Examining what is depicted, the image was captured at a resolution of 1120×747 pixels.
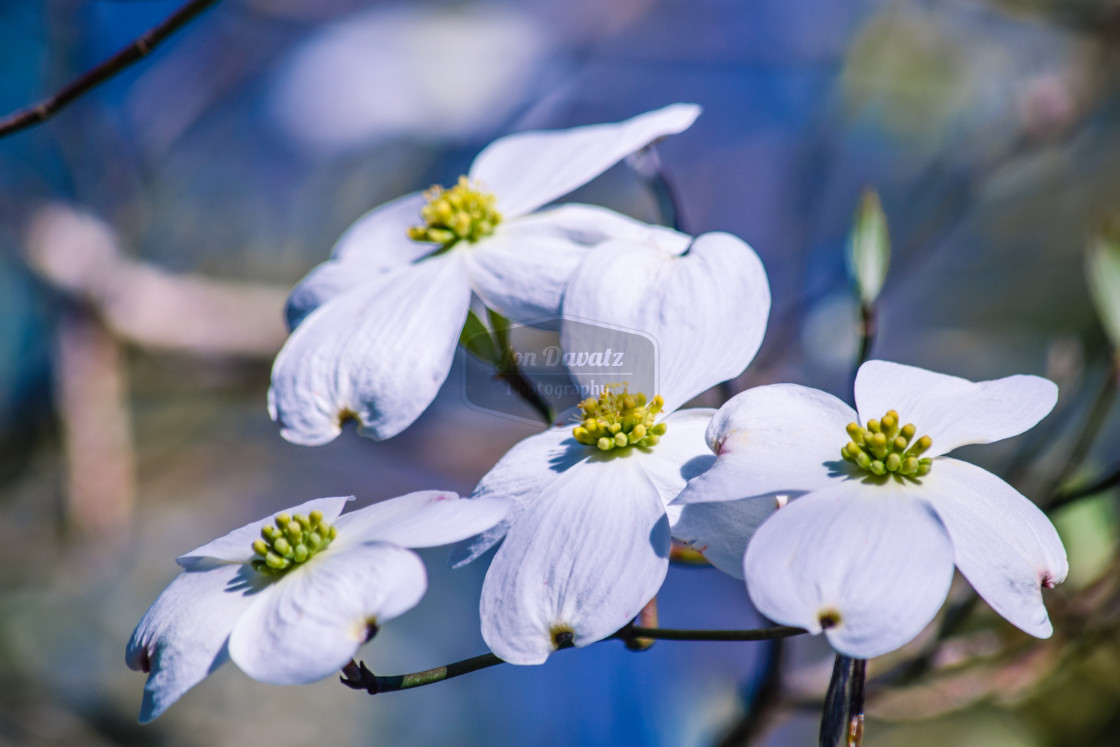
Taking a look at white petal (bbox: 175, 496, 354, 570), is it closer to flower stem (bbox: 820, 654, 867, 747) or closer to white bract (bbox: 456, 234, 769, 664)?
white bract (bbox: 456, 234, 769, 664)

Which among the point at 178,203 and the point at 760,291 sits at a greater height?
the point at 760,291

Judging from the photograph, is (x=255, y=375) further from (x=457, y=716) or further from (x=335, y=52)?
(x=335, y=52)

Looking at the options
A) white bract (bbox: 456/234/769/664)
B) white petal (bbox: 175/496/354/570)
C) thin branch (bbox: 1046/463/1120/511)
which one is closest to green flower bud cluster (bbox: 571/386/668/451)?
white bract (bbox: 456/234/769/664)

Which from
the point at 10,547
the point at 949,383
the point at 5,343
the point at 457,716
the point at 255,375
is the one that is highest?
the point at 949,383

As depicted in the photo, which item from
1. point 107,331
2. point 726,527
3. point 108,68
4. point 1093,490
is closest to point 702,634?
point 726,527

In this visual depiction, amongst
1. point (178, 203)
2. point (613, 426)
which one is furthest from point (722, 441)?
point (178, 203)

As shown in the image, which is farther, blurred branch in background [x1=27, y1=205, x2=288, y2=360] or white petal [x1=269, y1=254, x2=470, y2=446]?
blurred branch in background [x1=27, y1=205, x2=288, y2=360]

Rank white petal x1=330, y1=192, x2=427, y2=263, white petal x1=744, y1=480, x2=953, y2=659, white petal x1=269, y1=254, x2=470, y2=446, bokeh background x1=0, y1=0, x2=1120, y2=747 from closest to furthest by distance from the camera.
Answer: white petal x1=744, y1=480, x2=953, y2=659 → white petal x1=269, y1=254, x2=470, y2=446 → white petal x1=330, y1=192, x2=427, y2=263 → bokeh background x1=0, y1=0, x2=1120, y2=747
